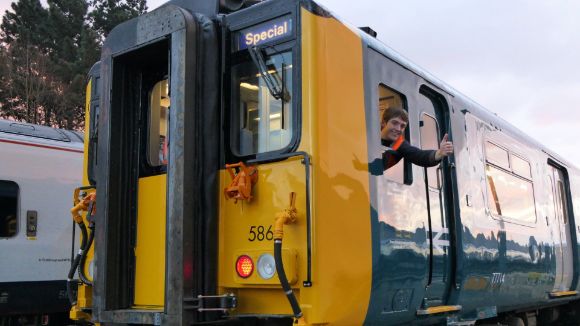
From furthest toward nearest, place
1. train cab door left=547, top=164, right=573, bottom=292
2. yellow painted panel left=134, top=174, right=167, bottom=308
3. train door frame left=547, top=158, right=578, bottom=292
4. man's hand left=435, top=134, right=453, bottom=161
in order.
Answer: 1. train door frame left=547, top=158, right=578, bottom=292
2. train cab door left=547, top=164, right=573, bottom=292
3. man's hand left=435, top=134, right=453, bottom=161
4. yellow painted panel left=134, top=174, right=167, bottom=308

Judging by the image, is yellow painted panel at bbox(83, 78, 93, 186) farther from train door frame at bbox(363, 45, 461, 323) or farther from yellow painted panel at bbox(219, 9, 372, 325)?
train door frame at bbox(363, 45, 461, 323)

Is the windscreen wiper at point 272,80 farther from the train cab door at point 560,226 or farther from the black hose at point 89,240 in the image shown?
the train cab door at point 560,226

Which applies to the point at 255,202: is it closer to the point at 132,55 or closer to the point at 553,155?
the point at 132,55

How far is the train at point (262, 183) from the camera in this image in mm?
4027

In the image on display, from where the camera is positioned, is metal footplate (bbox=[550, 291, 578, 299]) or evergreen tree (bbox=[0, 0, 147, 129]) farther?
evergreen tree (bbox=[0, 0, 147, 129])

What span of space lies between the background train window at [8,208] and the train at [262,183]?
3311 mm

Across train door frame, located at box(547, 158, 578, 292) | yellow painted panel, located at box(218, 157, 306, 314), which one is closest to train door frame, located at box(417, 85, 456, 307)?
yellow painted panel, located at box(218, 157, 306, 314)

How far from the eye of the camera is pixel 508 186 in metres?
7.12

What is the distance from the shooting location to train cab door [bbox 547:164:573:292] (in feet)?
27.8

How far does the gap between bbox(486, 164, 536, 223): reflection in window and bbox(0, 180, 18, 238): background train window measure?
592 centimetres

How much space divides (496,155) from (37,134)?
240 inches

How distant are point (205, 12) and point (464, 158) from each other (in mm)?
2783

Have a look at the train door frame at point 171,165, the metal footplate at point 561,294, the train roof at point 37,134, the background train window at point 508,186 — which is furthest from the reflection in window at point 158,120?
the metal footplate at point 561,294

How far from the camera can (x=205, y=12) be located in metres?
4.83
